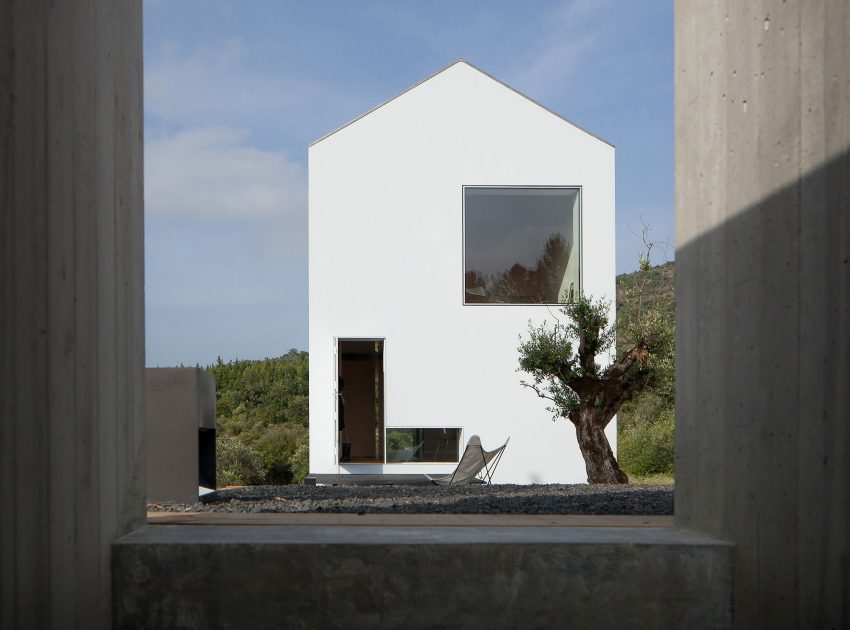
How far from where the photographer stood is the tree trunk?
9680 mm

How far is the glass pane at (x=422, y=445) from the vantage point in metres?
12.1

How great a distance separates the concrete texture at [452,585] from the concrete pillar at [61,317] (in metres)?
0.30

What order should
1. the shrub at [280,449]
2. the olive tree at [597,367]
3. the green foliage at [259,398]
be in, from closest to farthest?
the olive tree at [597,367] < the shrub at [280,449] < the green foliage at [259,398]

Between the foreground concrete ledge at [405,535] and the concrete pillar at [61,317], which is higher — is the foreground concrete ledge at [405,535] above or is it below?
below

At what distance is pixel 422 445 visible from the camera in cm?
1216

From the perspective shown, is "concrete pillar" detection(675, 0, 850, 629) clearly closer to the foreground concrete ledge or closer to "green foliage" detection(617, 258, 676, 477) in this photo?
the foreground concrete ledge

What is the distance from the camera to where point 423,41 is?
53.3ft

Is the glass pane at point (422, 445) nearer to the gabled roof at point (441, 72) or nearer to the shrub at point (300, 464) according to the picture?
the shrub at point (300, 464)

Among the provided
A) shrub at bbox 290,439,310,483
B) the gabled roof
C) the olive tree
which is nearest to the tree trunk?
the olive tree

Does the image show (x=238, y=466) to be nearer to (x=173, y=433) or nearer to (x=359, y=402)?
(x=359, y=402)

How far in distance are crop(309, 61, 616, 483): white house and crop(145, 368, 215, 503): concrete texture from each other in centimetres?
670

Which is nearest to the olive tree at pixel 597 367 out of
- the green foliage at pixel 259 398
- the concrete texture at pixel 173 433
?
the concrete texture at pixel 173 433

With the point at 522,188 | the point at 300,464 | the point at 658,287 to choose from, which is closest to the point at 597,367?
the point at 658,287

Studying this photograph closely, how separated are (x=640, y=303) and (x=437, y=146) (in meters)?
4.22
